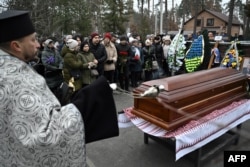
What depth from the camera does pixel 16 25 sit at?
1.19 meters

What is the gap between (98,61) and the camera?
550 centimetres

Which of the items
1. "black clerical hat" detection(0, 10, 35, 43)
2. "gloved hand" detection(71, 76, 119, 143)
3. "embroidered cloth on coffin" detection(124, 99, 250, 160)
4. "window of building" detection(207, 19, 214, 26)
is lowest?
"embroidered cloth on coffin" detection(124, 99, 250, 160)

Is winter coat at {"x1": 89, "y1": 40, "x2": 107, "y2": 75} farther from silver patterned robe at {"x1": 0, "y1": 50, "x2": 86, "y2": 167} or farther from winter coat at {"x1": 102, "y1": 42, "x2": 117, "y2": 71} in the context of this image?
silver patterned robe at {"x1": 0, "y1": 50, "x2": 86, "y2": 167}

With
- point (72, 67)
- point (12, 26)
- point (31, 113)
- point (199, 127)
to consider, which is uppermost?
point (12, 26)

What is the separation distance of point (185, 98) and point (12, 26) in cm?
172

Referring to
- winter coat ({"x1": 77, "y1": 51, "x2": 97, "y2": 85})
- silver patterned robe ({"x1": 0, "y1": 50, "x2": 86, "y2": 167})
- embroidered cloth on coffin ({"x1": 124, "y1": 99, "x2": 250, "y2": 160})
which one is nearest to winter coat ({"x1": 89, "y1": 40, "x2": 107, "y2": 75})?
winter coat ({"x1": 77, "y1": 51, "x2": 97, "y2": 85})

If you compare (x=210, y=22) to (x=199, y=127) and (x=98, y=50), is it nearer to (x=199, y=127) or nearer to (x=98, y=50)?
(x=98, y=50)

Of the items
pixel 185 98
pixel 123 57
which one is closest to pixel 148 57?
pixel 123 57

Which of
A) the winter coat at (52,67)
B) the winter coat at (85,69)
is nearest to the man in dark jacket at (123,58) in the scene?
the winter coat at (85,69)

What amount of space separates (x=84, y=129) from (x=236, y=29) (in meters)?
47.2

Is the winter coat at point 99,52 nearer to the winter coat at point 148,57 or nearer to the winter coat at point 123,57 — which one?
the winter coat at point 123,57

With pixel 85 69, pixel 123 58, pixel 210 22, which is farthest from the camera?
pixel 210 22

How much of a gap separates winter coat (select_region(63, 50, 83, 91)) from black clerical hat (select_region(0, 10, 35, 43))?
3.37 meters

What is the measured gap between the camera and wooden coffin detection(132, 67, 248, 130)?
2.29 metres
